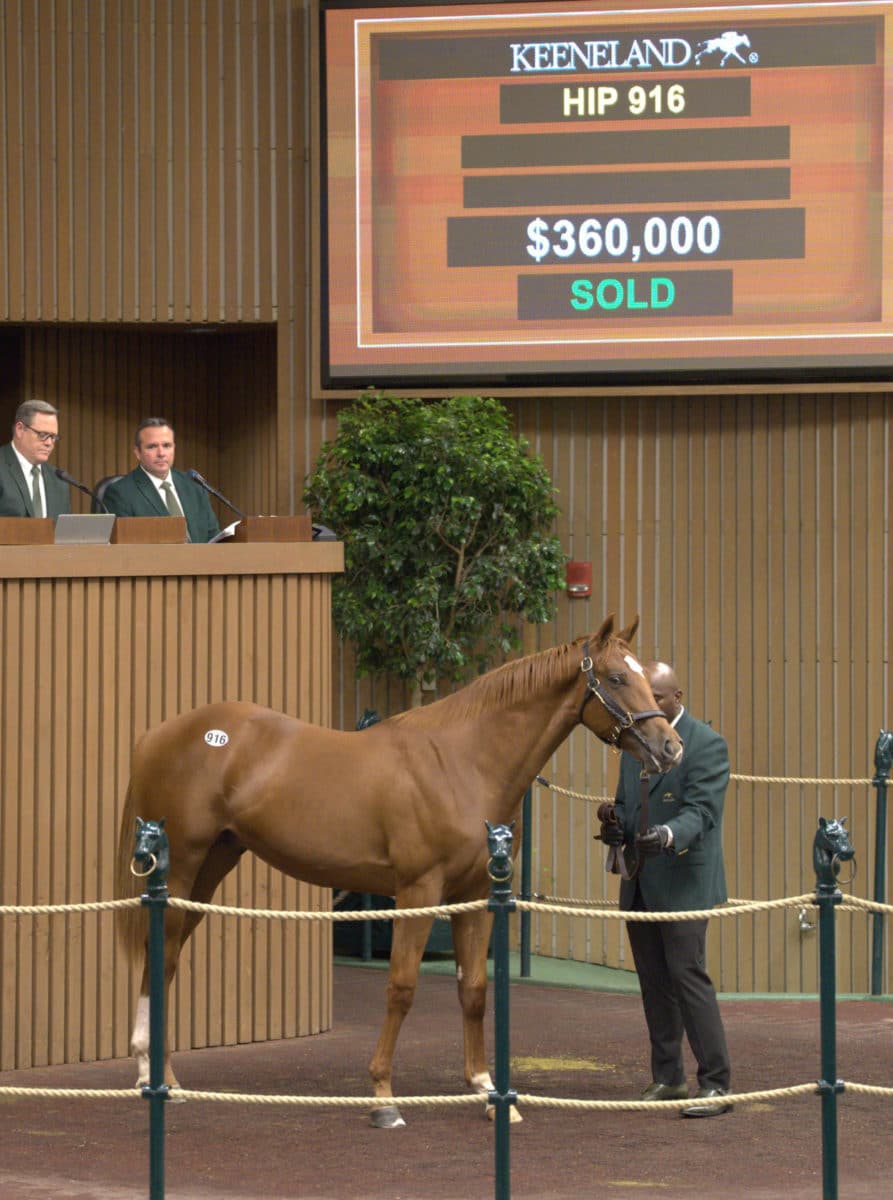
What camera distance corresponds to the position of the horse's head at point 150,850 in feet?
16.7

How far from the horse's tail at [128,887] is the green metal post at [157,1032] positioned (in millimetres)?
1031

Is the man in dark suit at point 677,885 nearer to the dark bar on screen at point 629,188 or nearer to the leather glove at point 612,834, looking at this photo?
the leather glove at point 612,834

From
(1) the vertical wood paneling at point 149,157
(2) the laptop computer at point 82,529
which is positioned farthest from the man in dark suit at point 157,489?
(1) the vertical wood paneling at point 149,157

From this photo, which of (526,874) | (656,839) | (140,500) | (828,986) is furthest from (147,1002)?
(526,874)

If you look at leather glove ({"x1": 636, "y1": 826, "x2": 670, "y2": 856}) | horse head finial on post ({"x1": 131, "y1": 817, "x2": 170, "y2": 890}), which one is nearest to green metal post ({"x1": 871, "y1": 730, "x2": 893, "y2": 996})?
leather glove ({"x1": 636, "y1": 826, "x2": 670, "y2": 856})

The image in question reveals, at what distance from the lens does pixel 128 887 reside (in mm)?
6625

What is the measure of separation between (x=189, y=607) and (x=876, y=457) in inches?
178

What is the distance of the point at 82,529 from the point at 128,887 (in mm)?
1347

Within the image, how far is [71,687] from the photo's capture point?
7020 millimetres

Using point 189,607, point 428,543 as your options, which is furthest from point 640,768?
point 428,543

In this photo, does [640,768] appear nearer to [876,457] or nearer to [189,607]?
[189,607]

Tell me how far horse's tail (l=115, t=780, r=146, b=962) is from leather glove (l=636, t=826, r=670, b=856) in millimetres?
1722

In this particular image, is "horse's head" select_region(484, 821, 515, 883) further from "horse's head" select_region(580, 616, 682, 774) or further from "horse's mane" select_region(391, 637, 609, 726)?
"horse's mane" select_region(391, 637, 609, 726)

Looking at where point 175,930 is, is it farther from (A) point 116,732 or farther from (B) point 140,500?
(B) point 140,500
